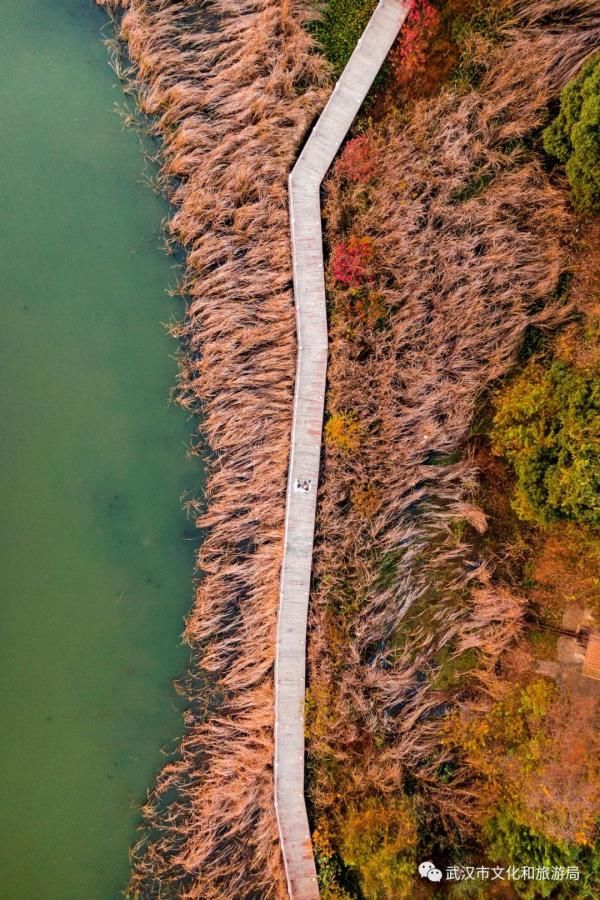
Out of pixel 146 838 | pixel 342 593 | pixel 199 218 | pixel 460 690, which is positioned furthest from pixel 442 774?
pixel 199 218

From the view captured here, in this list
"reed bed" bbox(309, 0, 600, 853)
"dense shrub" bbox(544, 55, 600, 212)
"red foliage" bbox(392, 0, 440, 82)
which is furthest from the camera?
"red foliage" bbox(392, 0, 440, 82)

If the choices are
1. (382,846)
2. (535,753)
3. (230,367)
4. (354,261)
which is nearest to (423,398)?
(354,261)

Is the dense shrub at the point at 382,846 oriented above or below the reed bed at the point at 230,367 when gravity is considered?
below

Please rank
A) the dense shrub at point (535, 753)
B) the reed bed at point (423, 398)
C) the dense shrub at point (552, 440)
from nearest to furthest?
the dense shrub at point (552, 440) → the dense shrub at point (535, 753) → the reed bed at point (423, 398)

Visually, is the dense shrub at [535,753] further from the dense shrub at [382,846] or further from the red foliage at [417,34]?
the red foliage at [417,34]

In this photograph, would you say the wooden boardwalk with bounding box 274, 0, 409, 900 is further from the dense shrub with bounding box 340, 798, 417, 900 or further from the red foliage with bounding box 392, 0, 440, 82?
the dense shrub with bounding box 340, 798, 417, 900

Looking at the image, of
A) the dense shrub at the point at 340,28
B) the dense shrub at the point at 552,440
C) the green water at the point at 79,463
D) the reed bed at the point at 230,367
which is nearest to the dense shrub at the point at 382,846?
the reed bed at the point at 230,367

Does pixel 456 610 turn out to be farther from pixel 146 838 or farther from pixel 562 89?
pixel 562 89

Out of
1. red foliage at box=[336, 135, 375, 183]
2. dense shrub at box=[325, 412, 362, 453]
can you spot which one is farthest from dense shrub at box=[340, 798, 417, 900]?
red foliage at box=[336, 135, 375, 183]
